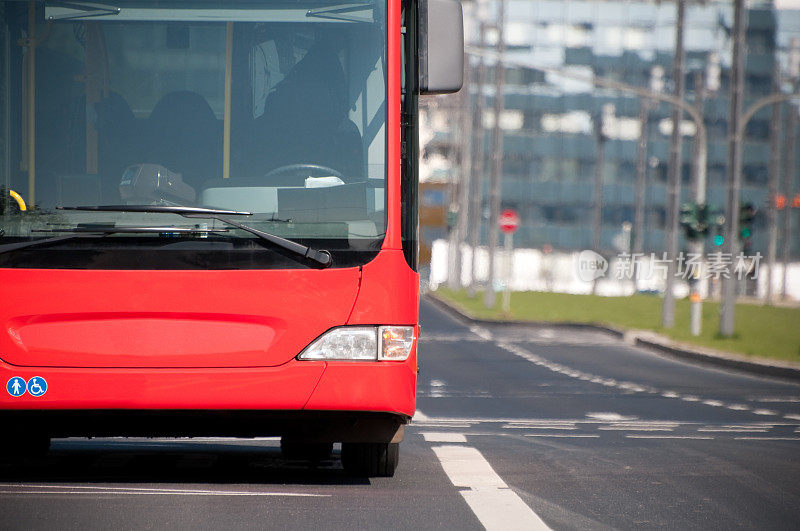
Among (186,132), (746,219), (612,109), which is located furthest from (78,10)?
(612,109)

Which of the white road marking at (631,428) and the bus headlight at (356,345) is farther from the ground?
the bus headlight at (356,345)

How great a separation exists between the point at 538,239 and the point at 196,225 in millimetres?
100969

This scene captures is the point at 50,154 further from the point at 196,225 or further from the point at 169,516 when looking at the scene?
the point at 169,516

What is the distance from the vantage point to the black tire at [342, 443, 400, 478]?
8781 millimetres

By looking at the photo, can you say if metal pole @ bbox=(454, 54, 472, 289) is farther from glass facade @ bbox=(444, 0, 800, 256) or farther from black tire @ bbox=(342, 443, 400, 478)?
black tire @ bbox=(342, 443, 400, 478)

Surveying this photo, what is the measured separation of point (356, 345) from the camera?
25.1ft

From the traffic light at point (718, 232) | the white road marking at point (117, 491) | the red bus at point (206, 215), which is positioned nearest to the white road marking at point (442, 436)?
the white road marking at point (117, 491)

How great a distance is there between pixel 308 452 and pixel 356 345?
2.58 metres

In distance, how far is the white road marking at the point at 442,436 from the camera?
38.0 feet

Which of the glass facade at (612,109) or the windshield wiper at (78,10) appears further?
the glass facade at (612,109)

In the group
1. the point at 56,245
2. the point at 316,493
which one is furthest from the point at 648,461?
the point at 56,245

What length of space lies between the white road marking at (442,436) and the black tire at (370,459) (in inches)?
101

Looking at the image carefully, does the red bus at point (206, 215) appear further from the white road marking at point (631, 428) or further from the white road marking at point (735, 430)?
the white road marking at point (735, 430)

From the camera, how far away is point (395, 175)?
780cm
